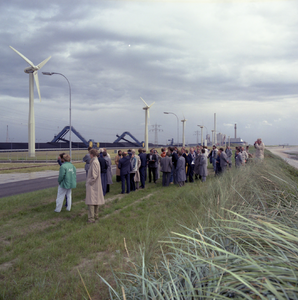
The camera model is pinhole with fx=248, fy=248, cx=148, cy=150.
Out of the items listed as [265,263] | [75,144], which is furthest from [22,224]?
[75,144]

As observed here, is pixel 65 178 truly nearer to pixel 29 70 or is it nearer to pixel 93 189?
pixel 93 189

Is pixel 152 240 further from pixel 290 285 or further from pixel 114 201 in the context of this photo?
pixel 114 201

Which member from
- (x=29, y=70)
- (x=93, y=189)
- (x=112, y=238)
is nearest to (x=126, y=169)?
(x=93, y=189)

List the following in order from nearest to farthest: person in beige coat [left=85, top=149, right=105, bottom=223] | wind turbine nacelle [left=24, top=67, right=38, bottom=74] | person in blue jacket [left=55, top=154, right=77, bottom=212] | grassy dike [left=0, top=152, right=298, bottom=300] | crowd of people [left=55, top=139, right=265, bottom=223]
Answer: grassy dike [left=0, top=152, right=298, bottom=300] → person in beige coat [left=85, top=149, right=105, bottom=223] → crowd of people [left=55, top=139, right=265, bottom=223] → person in blue jacket [left=55, top=154, right=77, bottom=212] → wind turbine nacelle [left=24, top=67, right=38, bottom=74]

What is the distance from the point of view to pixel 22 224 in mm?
6875

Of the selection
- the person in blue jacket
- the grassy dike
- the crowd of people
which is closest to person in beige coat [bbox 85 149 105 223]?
the crowd of people

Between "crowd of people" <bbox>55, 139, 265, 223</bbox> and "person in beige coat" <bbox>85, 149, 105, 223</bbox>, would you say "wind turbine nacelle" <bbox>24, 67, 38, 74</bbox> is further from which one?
"person in beige coat" <bbox>85, 149, 105, 223</bbox>

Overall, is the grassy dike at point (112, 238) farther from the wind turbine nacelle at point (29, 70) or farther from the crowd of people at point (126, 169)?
the wind turbine nacelle at point (29, 70)

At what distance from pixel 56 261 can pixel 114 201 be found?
5.30 m

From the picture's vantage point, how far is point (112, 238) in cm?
550

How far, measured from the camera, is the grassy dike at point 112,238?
287cm

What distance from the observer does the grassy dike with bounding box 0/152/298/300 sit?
9.41 feet

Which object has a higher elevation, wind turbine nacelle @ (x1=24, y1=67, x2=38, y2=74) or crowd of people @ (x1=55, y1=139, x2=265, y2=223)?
wind turbine nacelle @ (x1=24, y1=67, x2=38, y2=74)

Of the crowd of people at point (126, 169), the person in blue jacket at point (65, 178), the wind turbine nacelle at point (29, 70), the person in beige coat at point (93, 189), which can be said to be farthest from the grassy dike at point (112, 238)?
the wind turbine nacelle at point (29, 70)
